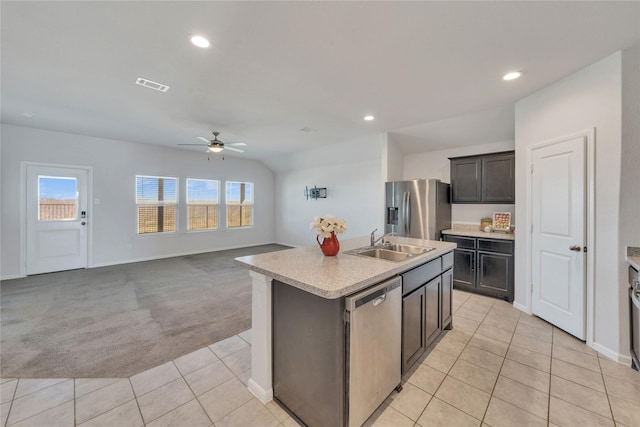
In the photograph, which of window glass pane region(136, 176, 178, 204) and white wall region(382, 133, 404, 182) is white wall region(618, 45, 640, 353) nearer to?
white wall region(382, 133, 404, 182)

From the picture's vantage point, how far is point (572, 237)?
8.50ft

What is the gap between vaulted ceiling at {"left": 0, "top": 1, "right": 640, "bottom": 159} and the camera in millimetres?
1754

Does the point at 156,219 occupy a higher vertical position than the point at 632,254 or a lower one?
higher

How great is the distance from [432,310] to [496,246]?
195 centimetres

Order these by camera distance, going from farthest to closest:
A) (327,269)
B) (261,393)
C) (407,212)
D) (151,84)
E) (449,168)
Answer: (449,168) < (407,212) < (151,84) < (261,393) < (327,269)

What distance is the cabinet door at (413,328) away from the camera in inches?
74.2

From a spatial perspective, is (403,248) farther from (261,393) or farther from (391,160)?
(391,160)

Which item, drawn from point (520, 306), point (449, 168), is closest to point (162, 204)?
point (449, 168)

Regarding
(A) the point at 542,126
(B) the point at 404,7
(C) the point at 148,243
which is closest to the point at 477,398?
(B) the point at 404,7

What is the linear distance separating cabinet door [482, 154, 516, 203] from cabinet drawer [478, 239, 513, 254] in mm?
750

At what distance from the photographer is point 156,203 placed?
624cm

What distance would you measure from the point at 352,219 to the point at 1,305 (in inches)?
239

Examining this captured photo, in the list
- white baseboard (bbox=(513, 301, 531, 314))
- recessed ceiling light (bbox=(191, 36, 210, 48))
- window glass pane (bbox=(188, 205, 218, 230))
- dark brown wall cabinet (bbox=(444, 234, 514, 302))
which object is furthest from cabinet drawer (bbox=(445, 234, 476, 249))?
window glass pane (bbox=(188, 205, 218, 230))

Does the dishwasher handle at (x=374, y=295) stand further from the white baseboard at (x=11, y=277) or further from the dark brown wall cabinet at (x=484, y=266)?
the white baseboard at (x=11, y=277)
